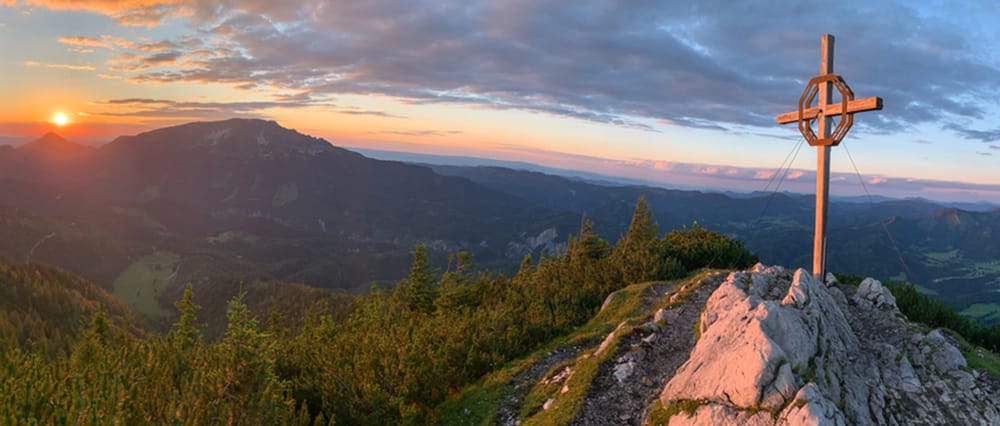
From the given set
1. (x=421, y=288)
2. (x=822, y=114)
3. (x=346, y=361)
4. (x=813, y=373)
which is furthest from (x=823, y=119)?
(x=421, y=288)

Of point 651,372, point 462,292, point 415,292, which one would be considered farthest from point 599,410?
point 415,292

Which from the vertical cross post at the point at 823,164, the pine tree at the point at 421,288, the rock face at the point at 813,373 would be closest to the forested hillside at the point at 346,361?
the pine tree at the point at 421,288

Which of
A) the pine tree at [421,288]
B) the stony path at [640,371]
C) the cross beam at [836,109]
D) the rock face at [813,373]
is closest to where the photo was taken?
the rock face at [813,373]

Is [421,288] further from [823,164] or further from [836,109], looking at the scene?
[836,109]

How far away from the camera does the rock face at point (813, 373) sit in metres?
9.19

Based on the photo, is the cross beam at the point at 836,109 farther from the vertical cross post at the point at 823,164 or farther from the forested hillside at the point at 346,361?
the forested hillside at the point at 346,361

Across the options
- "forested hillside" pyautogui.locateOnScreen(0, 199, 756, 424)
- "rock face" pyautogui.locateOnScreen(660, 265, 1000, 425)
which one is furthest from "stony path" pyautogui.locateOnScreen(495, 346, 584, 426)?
"rock face" pyautogui.locateOnScreen(660, 265, 1000, 425)

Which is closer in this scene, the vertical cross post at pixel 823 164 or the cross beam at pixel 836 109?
the cross beam at pixel 836 109

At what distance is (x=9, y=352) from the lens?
10578mm

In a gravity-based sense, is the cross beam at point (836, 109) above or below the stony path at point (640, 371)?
above

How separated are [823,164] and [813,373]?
7.14 meters

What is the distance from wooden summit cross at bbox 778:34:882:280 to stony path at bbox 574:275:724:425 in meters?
4.27

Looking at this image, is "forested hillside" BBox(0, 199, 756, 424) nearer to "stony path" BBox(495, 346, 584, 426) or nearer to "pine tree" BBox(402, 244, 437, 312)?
"pine tree" BBox(402, 244, 437, 312)

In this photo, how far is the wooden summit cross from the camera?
13469mm
